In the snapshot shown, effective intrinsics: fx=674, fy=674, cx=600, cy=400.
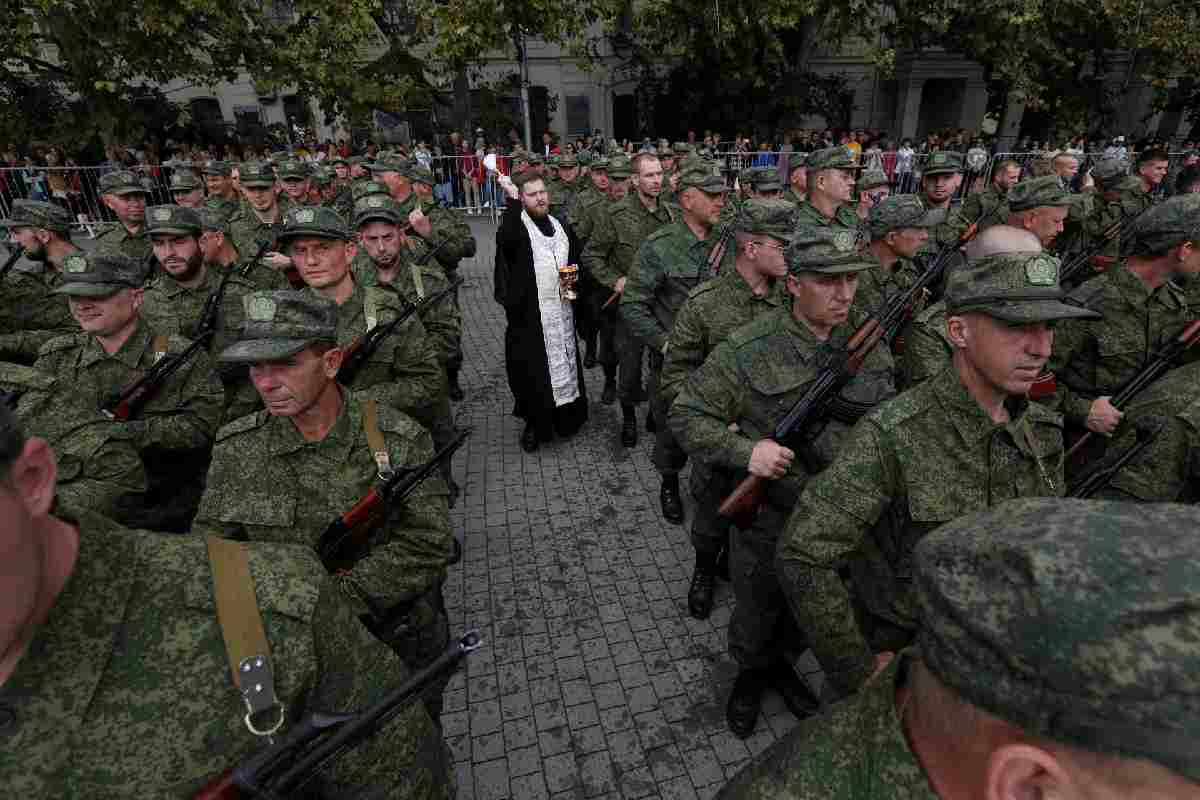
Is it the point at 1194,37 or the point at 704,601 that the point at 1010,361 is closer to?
the point at 704,601

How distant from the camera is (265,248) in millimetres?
5652

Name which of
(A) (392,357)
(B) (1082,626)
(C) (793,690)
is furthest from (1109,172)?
(B) (1082,626)

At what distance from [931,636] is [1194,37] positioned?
25.6 meters

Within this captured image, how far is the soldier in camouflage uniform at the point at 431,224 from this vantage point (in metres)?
6.74

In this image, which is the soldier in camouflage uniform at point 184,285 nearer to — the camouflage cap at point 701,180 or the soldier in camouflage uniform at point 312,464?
the soldier in camouflage uniform at point 312,464

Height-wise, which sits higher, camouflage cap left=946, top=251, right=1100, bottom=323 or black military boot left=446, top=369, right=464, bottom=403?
camouflage cap left=946, top=251, right=1100, bottom=323

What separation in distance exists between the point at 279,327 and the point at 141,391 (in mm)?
1591

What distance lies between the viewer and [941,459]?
2.24 m

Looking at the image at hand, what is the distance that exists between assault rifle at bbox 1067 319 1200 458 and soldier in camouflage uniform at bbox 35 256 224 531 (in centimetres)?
472

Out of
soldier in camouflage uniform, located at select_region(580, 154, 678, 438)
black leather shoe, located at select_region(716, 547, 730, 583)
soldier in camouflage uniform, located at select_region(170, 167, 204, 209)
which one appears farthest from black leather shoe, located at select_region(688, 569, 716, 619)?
soldier in camouflage uniform, located at select_region(170, 167, 204, 209)

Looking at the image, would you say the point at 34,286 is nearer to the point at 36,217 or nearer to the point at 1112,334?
the point at 36,217

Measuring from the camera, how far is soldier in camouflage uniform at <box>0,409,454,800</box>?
1.17 m

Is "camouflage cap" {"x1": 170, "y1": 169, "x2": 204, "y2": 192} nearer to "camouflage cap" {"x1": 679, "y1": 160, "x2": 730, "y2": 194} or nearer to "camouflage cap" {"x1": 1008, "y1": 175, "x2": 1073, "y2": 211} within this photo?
"camouflage cap" {"x1": 679, "y1": 160, "x2": 730, "y2": 194}

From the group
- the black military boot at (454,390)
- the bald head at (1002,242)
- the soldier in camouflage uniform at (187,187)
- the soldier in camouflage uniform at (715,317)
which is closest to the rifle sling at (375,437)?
the soldier in camouflage uniform at (715,317)
